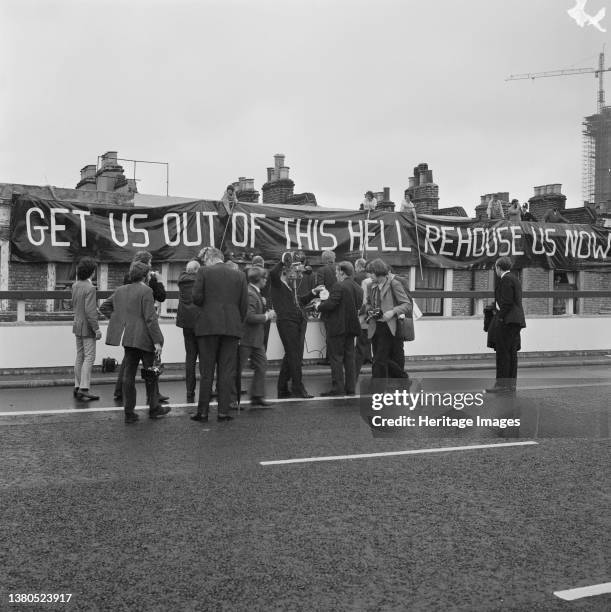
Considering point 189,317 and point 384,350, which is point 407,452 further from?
point 189,317

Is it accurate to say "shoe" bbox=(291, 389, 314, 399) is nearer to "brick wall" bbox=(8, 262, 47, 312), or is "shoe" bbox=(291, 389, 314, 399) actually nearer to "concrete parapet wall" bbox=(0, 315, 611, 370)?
"concrete parapet wall" bbox=(0, 315, 611, 370)

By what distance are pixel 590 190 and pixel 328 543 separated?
116m

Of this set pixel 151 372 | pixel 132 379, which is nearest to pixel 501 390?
pixel 151 372

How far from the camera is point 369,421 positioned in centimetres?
923

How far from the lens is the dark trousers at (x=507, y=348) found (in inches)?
442

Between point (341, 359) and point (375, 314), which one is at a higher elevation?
point (375, 314)

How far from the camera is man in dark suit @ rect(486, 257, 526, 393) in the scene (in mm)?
11094

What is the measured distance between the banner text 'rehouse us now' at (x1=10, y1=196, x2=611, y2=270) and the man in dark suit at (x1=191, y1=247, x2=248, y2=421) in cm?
575

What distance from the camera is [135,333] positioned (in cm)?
899

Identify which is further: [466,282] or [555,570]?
[466,282]

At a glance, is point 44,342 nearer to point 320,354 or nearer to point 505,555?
point 320,354

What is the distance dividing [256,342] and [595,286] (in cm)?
1721

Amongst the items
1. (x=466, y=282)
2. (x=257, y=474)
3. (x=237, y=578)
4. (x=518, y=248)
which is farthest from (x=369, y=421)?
(x=466, y=282)

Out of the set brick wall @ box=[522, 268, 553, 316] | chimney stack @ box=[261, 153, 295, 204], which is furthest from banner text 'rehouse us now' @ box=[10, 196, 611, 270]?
chimney stack @ box=[261, 153, 295, 204]
